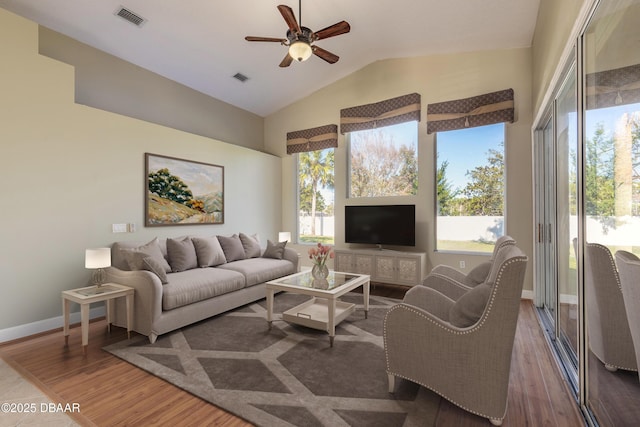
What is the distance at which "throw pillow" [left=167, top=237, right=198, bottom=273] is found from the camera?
3.87m

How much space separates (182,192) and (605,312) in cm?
483

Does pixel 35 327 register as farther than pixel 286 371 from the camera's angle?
Yes

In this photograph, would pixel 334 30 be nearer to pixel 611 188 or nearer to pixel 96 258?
pixel 611 188

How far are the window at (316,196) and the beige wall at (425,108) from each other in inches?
7.6

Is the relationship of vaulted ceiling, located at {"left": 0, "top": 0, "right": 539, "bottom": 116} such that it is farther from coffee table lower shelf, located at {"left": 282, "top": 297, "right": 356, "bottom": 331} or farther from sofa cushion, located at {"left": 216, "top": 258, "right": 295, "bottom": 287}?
coffee table lower shelf, located at {"left": 282, "top": 297, "right": 356, "bottom": 331}

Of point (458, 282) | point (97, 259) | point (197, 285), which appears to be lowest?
point (197, 285)

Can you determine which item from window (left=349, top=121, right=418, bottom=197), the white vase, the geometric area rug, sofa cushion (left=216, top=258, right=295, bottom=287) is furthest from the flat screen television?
the white vase

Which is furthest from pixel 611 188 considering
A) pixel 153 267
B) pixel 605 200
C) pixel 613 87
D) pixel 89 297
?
pixel 89 297

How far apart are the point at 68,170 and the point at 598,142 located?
4.72 m

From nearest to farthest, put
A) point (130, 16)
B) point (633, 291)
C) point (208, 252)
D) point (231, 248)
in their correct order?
1. point (633, 291)
2. point (130, 16)
3. point (208, 252)
4. point (231, 248)

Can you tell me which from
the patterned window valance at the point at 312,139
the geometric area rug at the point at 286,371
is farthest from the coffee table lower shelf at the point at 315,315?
the patterned window valance at the point at 312,139

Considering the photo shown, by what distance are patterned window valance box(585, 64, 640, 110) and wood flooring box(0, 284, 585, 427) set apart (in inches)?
71.1

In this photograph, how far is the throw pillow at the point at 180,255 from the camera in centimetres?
387

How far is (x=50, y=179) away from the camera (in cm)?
326
